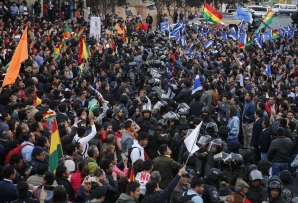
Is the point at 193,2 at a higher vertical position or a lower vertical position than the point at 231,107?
lower

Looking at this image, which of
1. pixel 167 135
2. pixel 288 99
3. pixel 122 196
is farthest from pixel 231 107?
pixel 122 196

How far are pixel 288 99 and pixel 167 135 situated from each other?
453 cm

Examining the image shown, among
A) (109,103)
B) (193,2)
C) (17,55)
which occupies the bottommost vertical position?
(193,2)

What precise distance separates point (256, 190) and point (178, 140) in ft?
9.66

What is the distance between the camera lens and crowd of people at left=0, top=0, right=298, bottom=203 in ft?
29.6

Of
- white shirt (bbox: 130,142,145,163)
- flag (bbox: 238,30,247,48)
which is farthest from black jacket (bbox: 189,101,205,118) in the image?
flag (bbox: 238,30,247,48)

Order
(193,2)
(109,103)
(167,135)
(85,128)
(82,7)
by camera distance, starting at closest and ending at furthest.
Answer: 1. (85,128)
2. (167,135)
3. (109,103)
4. (82,7)
5. (193,2)

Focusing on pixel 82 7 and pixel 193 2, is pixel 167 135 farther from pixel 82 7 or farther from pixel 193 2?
pixel 193 2

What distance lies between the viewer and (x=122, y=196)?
848 centimetres

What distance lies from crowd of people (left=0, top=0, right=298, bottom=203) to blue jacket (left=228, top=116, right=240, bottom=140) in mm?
20

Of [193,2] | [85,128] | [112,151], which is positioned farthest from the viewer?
[193,2]

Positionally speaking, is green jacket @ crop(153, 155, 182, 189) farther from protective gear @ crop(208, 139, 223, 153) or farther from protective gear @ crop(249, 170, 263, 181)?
protective gear @ crop(249, 170, 263, 181)

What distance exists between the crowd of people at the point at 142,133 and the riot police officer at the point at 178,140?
2 centimetres

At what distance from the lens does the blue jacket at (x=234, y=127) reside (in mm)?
14078
